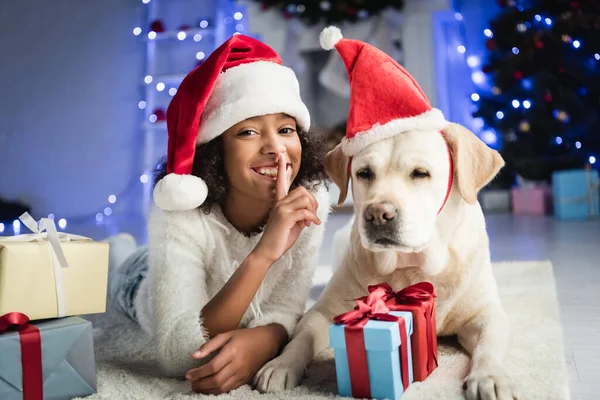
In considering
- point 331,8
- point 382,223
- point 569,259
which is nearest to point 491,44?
point 331,8

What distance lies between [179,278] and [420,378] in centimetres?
66

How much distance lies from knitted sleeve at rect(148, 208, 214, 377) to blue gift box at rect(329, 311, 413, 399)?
39cm

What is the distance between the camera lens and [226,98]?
5.58 ft

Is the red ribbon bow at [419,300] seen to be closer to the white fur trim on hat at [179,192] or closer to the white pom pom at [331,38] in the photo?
the white fur trim on hat at [179,192]

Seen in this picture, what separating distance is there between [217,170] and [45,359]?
2.45 feet

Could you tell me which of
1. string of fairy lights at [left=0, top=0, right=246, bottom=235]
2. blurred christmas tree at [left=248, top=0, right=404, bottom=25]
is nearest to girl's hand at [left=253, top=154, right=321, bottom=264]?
blurred christmas tree at [left=248, top=0, right=404, bottom=25]

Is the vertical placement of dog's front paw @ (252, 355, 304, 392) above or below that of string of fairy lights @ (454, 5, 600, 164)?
below

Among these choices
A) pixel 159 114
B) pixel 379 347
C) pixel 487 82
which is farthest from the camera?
pixel 159 114

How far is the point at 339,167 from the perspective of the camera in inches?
67.4

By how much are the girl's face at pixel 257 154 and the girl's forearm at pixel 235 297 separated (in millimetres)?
293

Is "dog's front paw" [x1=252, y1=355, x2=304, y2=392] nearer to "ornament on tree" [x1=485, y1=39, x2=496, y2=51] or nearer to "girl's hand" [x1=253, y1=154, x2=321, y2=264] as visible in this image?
"girl's hand" [x1=253, y1=154, x2=321, y2=264]

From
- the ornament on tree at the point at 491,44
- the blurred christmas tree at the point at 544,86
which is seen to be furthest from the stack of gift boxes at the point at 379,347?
the ornament on tree at the point at 491,44

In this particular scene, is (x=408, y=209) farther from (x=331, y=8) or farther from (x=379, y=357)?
(x=331, y=8)

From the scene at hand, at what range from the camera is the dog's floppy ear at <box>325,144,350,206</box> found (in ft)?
5.52
